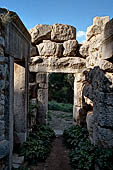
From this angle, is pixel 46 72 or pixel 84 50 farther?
pixel 46 72

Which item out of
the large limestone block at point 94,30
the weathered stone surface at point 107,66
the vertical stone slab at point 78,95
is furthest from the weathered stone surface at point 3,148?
the large limestone block at point 94,30

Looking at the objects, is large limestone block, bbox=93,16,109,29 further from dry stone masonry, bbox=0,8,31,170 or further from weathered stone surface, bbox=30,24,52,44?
dry stone masonry, bbox=0,8,31,170

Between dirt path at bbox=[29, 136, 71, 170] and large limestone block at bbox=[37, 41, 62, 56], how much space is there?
131 inches

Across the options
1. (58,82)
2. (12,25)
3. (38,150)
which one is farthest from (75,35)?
(58,82)

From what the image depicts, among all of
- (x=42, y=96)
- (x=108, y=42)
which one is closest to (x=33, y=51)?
(x=42, y=96)

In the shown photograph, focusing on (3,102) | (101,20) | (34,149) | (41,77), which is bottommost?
(34,149)

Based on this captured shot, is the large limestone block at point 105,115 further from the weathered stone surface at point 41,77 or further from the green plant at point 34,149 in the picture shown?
the weathered stone surface at point 41,77

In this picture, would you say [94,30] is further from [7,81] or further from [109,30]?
[7,81]

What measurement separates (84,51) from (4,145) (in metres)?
4.30

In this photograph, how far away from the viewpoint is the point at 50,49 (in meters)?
5.49

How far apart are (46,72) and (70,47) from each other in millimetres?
1323

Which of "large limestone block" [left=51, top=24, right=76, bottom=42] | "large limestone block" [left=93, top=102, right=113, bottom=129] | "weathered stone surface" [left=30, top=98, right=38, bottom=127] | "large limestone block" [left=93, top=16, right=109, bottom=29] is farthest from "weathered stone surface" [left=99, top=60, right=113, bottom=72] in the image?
"weathered stone surface" [left=30, top=98, right=38, bottom=127]

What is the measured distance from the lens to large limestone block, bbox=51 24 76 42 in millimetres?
5453

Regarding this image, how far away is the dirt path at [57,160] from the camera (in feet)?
11.7
